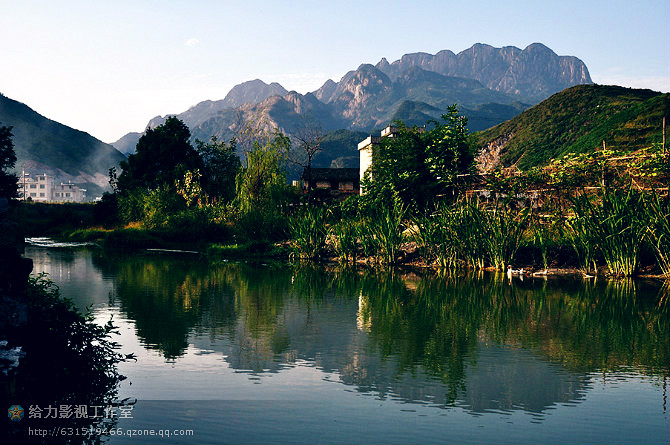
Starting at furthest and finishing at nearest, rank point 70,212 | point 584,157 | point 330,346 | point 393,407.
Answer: point 70,212 → point 584,157 → point 330,346 → point 393,407

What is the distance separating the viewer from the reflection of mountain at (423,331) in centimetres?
718

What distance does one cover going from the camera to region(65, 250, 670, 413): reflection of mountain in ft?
23.6

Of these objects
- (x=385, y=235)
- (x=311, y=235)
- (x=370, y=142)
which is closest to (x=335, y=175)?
(x=370, y=142)

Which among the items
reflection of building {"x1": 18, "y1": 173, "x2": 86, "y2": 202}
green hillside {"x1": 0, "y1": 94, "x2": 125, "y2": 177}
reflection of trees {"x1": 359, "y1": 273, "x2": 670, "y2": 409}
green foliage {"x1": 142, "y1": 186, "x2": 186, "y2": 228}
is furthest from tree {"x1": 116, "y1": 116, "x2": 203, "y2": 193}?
green hillside {"x1": 0, "y1": 94, "x2": 125, "y2": 177}

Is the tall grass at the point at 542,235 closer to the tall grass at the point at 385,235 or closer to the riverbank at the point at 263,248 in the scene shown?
the riverbank at the point at 263,248

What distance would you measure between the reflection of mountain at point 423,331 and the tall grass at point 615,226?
163cm

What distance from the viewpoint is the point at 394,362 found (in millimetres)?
8016

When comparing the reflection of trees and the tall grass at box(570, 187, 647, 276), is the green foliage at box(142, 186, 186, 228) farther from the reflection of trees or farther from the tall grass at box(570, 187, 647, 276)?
the tall grass at box(570, 187, 647, 276)

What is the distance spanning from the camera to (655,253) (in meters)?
16.6

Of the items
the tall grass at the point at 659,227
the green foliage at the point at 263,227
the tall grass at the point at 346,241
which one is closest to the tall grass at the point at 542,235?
the tall grass at the point at 659,227

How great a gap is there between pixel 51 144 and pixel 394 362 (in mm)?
200566

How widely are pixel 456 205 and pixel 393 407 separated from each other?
49.8 ft

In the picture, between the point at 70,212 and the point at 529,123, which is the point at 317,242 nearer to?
the point at 70,212

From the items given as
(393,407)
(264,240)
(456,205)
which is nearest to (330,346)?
(393,407)
